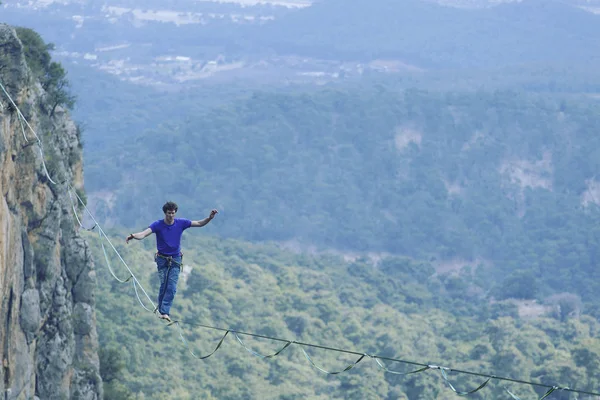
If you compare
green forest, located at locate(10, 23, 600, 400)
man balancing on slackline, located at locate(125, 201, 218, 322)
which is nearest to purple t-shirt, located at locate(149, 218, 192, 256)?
man balancing on slackline, located at locate(125, 201, 218, 322)

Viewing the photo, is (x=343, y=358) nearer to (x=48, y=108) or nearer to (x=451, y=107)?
(x=48, y=108)

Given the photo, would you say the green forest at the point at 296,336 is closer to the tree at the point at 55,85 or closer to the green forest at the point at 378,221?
the green forest at the point at 378,221

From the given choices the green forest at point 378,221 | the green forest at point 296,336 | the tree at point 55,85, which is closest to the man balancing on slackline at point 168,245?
the tree at point 55,85

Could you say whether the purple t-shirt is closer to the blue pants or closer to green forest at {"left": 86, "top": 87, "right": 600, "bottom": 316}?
the blue pants

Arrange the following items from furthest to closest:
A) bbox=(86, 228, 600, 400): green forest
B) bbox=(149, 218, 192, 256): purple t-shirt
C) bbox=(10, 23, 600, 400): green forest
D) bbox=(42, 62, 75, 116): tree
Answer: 1. bbox=(10, 23, 600, 400): green forest
2. bbox=(86, 228, 600, 400): green forest
3. bbox=(42, 62, 75, 116): tree
4. bbox=(149, 218, 192, 256): purple t-shirt

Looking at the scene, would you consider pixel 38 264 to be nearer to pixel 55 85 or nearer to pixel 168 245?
pixel 168 245

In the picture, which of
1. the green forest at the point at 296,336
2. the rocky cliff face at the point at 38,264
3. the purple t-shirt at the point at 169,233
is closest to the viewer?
the purple t-shirt at the point at 169,233

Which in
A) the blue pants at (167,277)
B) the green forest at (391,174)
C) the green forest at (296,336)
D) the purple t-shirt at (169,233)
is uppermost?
the purple t-shirt at (169,233)

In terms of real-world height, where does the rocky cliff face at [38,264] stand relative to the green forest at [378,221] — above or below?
above

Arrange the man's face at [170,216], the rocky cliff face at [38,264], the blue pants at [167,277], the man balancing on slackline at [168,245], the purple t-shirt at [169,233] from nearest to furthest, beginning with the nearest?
the man's face at [170,216] → the man balancing on slackline at [168,245] → the purple t-shirt at [169,233] → the blue pants at [167,277] → the rocky cliff face at [38,264]
